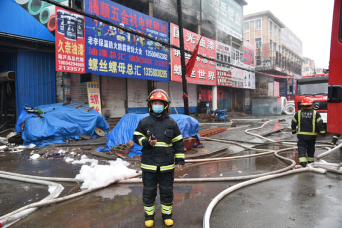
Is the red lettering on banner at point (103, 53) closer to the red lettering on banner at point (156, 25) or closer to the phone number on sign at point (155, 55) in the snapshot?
the phone number on sign at point (155, 55)

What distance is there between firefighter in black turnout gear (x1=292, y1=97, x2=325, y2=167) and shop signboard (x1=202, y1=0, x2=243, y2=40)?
16.6 meters

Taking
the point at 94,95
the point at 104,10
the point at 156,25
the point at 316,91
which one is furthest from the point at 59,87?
the point at 316,91

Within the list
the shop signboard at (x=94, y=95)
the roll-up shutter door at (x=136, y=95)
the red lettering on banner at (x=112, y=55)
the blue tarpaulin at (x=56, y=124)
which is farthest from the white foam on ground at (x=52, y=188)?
the roll-up shutter door at (x=136, y=95)

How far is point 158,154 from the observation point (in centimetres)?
297

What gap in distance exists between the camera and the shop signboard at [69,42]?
1005 centimetres

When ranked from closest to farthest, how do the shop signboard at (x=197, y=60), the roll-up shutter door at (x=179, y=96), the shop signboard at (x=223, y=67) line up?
1. the shop signboard at (x=197, y=60)
2. the roll-up shutter door at (x=179, y=96)
3. the shop signboard at (x=223, y=67)

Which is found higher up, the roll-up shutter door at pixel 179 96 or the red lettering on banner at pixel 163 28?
the red lettering on banner at pixel 163 28

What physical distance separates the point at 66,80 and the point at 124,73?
303 centimetres

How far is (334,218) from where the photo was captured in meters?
3.03

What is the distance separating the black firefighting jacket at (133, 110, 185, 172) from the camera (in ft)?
9.69

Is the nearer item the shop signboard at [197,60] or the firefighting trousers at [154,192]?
the firefighting trousers at [154,192]

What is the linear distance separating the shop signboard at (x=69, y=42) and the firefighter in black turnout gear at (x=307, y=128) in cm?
926

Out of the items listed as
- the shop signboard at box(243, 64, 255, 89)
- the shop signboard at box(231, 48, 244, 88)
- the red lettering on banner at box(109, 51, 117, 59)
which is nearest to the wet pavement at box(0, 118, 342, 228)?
the red lettering on banner at box(109, 51, 117, 59)

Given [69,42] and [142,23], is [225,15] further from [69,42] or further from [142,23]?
[69,42]
